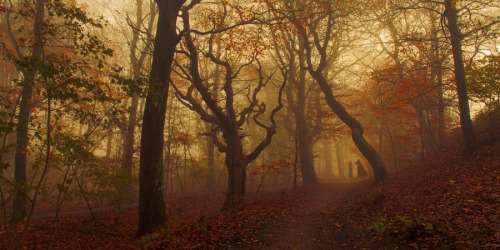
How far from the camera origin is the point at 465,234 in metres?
4.63

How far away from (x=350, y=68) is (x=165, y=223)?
67.9 feet

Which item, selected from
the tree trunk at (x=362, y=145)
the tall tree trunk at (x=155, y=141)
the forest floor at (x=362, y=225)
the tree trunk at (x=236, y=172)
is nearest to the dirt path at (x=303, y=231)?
the forest floor at (x=362, y=225)

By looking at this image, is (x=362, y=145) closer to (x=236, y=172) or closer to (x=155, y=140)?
(x=236, y=172)

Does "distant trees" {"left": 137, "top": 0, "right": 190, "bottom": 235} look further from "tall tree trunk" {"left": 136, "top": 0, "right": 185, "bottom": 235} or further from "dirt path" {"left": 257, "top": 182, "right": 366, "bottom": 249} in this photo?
"dirt path" {"left": 257, "top": 182, "right": 366, "bottom": 249}

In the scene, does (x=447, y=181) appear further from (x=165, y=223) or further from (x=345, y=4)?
(x=345, y=4)

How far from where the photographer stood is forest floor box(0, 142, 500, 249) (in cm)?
508

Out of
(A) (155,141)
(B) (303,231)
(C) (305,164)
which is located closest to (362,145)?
(C) (305,164)

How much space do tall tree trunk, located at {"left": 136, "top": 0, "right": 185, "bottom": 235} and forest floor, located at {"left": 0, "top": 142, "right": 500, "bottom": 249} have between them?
56 cm

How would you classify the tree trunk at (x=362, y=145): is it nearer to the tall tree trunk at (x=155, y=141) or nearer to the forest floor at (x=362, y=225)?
the forest floor at (x=362, y=225)

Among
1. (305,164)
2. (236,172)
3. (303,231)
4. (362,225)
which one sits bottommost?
(303,231)

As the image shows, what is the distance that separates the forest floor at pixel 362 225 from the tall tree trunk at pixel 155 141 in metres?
0.56

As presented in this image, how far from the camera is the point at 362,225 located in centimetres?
711

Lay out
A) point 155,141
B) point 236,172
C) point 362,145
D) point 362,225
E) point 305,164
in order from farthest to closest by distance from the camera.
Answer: point 305,164
point 362,145
point 236,172
point 155,141
point 362,225

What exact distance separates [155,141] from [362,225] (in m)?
5.96
